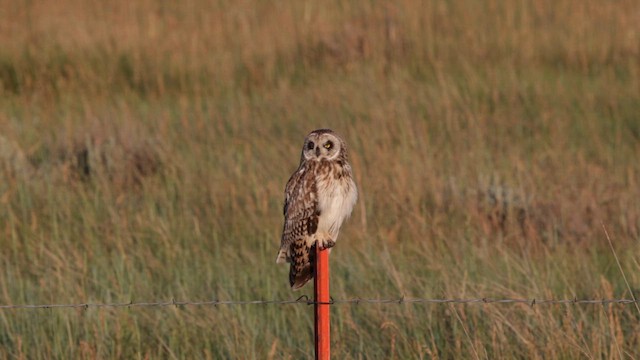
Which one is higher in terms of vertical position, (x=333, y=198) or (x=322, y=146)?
(x=322, y=146)

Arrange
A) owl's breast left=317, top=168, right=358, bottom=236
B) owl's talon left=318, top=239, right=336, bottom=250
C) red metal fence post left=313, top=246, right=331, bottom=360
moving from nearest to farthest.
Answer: red metal fence post left=313, top=246, right=331, bottom=360 < owl's breast left=317, top=168, right=358, bottom=236 < owl's talon left=318, top=239, right=336, bottom=250

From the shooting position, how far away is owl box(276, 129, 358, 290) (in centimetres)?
522

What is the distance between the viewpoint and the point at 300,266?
17.5ft

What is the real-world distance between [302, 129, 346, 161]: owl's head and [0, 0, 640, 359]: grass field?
89 centimetres

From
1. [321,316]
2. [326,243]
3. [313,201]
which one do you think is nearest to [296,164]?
[326,243]

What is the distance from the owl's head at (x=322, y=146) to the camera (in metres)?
5.12

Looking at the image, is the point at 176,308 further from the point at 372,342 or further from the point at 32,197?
the point at 32,197

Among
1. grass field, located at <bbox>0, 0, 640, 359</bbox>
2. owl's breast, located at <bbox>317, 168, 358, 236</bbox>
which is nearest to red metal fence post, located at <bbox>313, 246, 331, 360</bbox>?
grass field, located at <bbox>0, 0, 640, 359</bbox>

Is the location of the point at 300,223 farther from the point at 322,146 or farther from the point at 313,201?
the point at 322,146

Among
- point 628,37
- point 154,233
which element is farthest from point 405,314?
point 628,37

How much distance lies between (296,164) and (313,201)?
3.67 meters

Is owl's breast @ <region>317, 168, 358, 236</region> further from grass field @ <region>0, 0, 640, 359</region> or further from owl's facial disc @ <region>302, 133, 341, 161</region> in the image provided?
grass field @ <region>0, 0, 640, 359</region>

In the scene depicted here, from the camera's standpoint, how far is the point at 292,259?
5.36 metres

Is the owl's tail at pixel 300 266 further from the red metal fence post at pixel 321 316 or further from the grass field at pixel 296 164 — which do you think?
the red metal fence post at pixel 321 316
